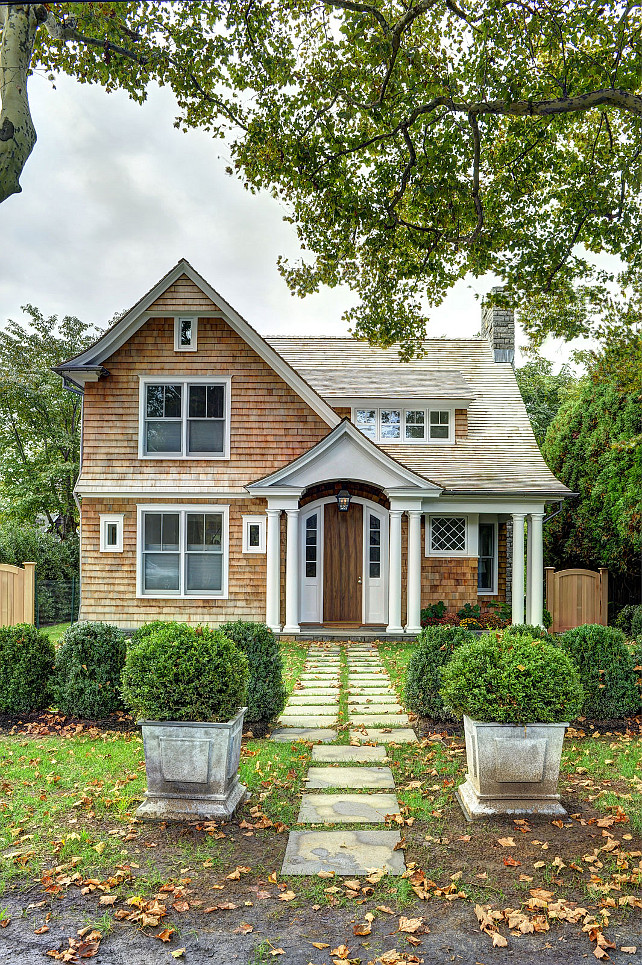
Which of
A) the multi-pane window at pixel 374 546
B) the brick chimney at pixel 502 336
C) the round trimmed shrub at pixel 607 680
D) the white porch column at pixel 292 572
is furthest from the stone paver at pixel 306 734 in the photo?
the brick chimney at pixel 502 336

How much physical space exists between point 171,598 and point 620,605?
1118 cm

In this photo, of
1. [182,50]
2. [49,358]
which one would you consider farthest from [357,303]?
[49,358]

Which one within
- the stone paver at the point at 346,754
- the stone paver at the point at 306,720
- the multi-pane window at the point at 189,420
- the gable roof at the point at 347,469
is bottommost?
the stone paver at the point at 306,720

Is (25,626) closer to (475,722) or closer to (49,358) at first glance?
(475,722)

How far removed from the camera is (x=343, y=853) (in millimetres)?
4535

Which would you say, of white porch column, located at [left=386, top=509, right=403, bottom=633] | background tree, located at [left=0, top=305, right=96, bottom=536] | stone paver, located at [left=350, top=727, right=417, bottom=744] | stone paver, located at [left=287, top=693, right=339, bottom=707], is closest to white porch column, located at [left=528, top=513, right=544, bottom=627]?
white porch column, located at [left=386, top=509, right=403, bottom=633]

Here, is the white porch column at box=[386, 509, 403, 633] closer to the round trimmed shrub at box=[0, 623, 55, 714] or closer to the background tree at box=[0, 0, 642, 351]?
the background tree at box=[0, 0, 642, 351]

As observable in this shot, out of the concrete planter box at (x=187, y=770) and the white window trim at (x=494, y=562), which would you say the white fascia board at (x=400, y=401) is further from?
the concrete planter box at (x=187, y=770)

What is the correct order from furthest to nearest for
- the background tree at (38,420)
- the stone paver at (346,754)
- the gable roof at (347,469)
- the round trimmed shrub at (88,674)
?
the background tree at (38,420) → the gable roof at (347,469) → the round trimmed shrub at (88,674) → the stone paver at (346,754)

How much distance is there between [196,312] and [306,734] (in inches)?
382

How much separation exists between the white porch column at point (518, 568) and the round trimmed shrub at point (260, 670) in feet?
27.3

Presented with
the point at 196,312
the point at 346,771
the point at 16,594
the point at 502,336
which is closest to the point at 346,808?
the point at 346,771

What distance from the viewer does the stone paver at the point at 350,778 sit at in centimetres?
582

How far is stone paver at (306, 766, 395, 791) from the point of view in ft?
19.1
